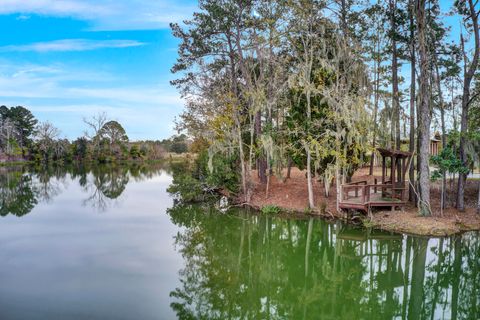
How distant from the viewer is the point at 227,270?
9.27m

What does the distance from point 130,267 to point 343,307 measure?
5.48 metres

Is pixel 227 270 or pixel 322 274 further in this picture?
pixel 227 270

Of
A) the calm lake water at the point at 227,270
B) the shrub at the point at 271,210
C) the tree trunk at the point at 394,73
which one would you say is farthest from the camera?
the shrub at the point at 271,210

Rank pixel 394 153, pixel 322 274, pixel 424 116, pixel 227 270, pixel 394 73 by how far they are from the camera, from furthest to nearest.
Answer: pixel 394 73
pixel 394 153
pixel 424 116
pixel 227 270
pixel 322 274

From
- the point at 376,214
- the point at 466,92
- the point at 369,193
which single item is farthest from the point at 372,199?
the point at 466,92

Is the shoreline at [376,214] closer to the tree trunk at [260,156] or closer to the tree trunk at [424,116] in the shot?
the tree trunk at [260,156]

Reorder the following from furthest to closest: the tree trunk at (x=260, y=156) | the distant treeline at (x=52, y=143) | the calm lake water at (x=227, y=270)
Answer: the distant treeline at (x=52, y=143) → the tree trunk at (x=260, y=156) → the calm lake water at (x=227, y=270)

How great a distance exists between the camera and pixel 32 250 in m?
10.8

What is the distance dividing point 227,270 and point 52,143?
6044 centimetres

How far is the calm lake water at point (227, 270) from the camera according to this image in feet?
22.8

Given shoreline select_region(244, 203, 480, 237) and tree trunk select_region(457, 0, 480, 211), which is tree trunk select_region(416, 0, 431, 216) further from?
→ tree trunk select_region(457, 0, 480, 211)

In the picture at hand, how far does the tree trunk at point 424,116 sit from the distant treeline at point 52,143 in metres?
46.3

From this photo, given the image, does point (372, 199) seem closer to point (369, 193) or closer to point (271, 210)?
point (369, 193)

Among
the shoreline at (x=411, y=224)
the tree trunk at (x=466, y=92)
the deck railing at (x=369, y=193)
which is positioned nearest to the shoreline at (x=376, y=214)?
the shoreline at (x=411, y=224)
